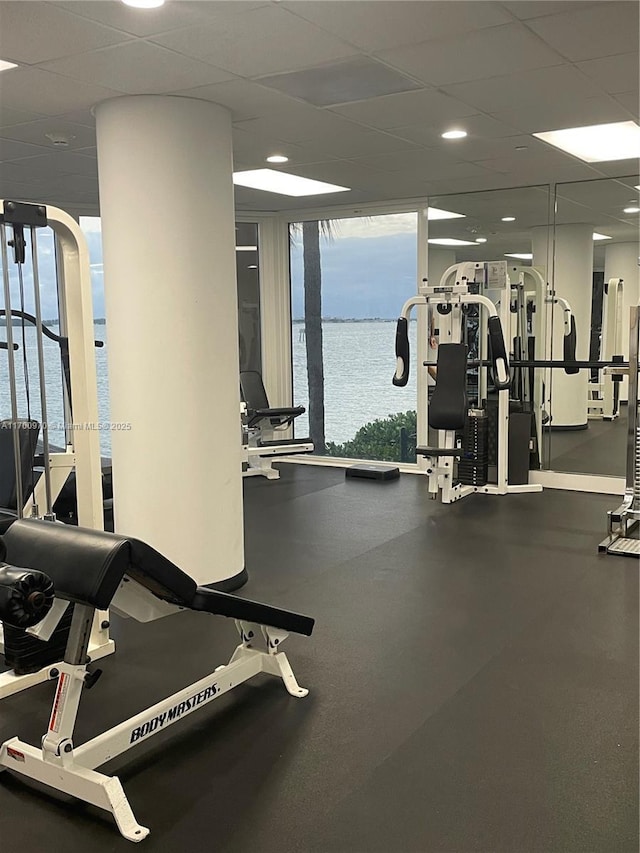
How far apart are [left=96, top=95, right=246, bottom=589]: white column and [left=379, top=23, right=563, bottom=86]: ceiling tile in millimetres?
978

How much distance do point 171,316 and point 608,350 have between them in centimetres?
388

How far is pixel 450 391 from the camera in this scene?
5406 mm

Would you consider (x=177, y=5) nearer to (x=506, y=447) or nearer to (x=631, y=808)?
(x=631, y=808)

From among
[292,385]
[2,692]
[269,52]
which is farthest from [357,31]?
[292,385]

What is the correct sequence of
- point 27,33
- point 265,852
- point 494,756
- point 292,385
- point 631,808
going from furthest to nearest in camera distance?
point 292,385 → point 27,33 → point 494,756 → point 631,808 → point 265,852

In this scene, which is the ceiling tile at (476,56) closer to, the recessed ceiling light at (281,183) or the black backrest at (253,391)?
the recessed ceiling light at (281,183)

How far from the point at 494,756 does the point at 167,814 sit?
0.94 m

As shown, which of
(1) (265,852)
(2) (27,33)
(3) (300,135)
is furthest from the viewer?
(3) (300,135)

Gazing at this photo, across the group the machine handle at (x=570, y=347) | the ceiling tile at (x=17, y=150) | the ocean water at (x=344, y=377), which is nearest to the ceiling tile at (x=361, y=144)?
the ceiling tile at (x=17, y=150)

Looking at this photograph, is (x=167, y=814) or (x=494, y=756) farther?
(x=494, y=756)

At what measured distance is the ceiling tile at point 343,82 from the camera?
3043 millimetres

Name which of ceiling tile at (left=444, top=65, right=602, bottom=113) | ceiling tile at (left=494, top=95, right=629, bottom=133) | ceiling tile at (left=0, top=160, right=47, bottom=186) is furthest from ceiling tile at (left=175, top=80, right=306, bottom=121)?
ceiling tile at (left=0, top=160, right=47, bottom=186)

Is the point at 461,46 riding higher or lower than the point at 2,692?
higher

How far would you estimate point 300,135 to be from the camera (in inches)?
163
